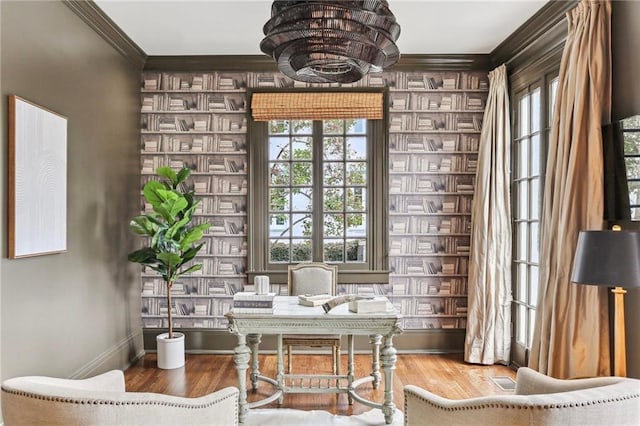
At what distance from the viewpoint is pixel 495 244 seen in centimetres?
437

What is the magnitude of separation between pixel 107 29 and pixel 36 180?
1.65 meters

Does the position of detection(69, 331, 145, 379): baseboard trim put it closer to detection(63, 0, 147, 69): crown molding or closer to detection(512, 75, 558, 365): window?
detection(63, 0, 147, 69): crown molding

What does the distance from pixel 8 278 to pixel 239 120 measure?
2645 mm

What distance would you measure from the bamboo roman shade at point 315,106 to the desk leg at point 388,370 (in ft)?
8.17

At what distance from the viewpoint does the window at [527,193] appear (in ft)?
12.6

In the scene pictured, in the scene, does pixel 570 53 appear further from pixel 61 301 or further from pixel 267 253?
pixel 61 301

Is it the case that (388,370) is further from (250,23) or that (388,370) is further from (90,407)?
(250,23)

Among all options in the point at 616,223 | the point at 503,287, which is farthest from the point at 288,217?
the point at 616,223

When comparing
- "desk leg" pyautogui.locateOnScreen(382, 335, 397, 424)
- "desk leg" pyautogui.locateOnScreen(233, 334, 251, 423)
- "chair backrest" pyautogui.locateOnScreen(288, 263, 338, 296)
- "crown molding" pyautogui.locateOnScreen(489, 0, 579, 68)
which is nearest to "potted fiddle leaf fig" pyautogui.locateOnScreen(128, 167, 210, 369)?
"chair backrest" pyautogui.locateOnScreen(288, 263, 338, 296)


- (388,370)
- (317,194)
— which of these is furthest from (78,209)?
(388,370)

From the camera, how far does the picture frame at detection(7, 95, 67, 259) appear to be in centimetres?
266

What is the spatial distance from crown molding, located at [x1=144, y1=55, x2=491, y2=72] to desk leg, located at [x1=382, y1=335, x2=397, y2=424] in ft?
9.54

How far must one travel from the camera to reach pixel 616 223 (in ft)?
9.01

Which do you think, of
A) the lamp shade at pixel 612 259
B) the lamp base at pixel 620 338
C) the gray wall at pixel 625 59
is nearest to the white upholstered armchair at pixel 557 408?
the lamp shade at pixel 612 259
